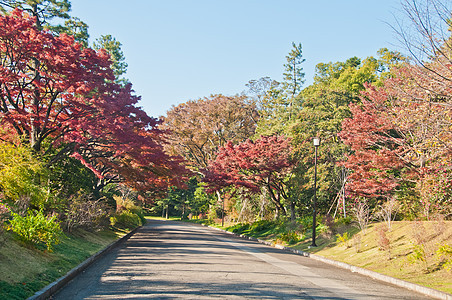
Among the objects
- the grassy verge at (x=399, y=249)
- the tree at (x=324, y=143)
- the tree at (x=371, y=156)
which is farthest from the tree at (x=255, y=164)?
the grassy verge at (x=399, y=249)

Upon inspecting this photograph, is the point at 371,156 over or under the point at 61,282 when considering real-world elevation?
over

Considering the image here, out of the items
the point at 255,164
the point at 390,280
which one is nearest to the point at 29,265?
the point at 390,280

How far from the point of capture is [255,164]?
93.6 ft

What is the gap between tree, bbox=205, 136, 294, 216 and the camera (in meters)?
27.8

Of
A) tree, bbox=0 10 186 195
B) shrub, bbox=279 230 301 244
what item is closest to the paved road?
tree, bbox=0 10 186 195

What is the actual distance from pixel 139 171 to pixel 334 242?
10865mm

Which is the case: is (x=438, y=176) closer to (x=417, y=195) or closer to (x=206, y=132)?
(x=417, y=195)

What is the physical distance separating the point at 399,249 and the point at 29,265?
470 inches

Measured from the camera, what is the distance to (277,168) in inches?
1091

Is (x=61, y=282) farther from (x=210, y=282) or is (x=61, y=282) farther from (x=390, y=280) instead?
(x=390, y=280)

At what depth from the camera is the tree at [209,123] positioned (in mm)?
45531

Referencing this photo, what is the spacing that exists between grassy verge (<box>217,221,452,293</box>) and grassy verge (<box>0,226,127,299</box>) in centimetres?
882

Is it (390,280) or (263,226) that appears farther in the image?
(263,226)

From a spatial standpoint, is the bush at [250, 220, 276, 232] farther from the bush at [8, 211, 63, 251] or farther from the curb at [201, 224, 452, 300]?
the bush at [8, 211, 63, 251]
